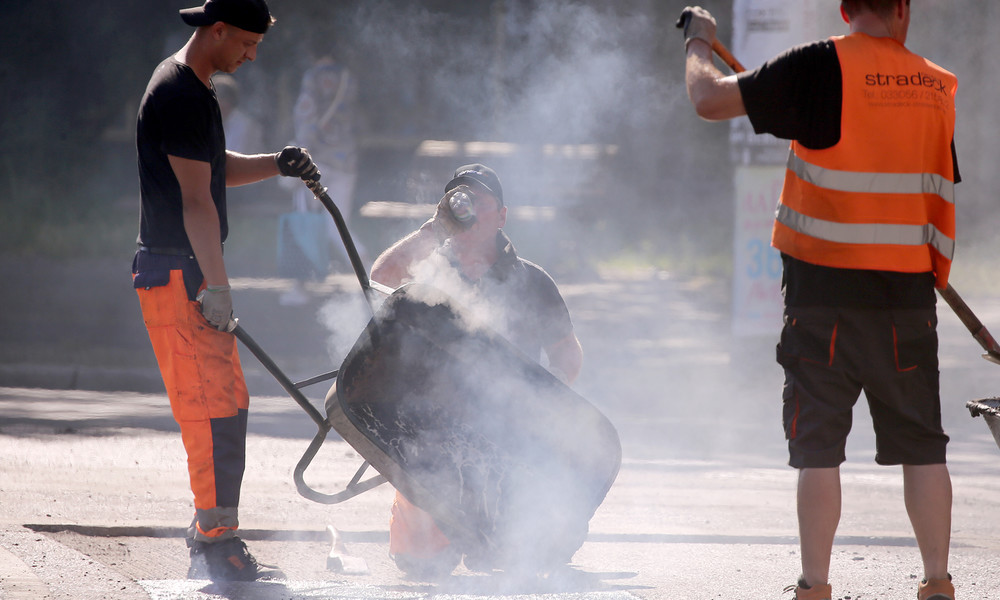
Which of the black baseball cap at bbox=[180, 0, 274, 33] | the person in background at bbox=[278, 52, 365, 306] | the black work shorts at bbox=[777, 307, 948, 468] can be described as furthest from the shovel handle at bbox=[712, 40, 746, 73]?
the person in background at bbox=[278, 52, 365, 306]

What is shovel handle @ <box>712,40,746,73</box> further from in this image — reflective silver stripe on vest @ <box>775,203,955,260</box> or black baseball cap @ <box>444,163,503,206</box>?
black baseball cap @ <box>444,163,503,206</box>

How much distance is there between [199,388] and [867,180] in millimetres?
1843

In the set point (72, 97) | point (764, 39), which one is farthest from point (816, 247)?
point (72, 97)

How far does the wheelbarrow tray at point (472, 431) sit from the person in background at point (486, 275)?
444 mm

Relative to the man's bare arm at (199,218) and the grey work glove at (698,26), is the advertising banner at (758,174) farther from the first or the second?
the man's bare arm at (199,218)

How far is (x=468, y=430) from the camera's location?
10.3 feet

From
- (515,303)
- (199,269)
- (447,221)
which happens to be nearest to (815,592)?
(515,303)

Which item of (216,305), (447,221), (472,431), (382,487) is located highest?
(447,221)

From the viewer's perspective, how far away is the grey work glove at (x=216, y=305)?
10.0 ft

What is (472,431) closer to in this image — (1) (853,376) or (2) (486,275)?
(2) (486,275)

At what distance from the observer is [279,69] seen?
14930 mm

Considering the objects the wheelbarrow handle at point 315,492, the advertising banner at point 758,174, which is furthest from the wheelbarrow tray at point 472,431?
the advertising banner at point 758,174

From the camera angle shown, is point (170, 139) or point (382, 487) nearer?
point (170, 139)

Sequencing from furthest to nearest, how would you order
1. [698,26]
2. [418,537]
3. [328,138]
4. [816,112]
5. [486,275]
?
[328,138], [486,275], [418,537], [698,26], [816,112]
